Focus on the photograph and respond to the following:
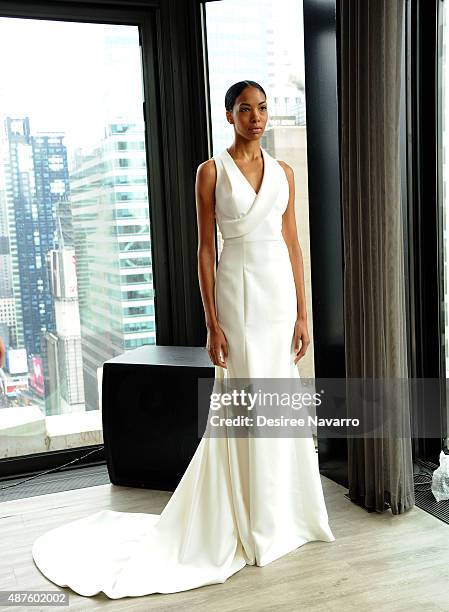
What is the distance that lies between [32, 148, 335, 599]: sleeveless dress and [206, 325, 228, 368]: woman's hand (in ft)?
0.08

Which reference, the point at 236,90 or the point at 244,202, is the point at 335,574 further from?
the point at 236,90

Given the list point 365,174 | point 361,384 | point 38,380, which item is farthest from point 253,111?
point 38,380

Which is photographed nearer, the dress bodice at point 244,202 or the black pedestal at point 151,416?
the dress bodice at point 244,202

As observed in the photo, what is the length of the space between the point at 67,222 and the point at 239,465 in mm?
1719

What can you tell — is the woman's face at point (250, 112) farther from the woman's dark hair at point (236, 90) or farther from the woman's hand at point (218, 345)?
the woman's hand at point (218, 345)

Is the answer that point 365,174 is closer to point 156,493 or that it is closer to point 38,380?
point 156,493

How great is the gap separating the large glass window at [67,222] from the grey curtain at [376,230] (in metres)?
1.33

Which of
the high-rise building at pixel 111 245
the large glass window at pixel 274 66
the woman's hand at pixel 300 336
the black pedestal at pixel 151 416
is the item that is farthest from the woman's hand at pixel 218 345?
the high-rise building at pixel 111 245

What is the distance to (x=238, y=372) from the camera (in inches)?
103

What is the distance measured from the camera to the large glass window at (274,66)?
11.9 feet

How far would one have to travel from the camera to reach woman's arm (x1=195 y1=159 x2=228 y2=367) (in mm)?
2557

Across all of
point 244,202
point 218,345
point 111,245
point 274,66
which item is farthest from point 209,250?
point 274,66

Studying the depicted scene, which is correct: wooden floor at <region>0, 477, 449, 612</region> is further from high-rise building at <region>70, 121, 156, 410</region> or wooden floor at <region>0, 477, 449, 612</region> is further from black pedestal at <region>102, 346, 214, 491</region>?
high-rise building at <region>70, 121, 156, 410</region>

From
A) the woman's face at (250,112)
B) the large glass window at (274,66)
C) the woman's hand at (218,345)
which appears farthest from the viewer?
the large glass window at (274,66)
